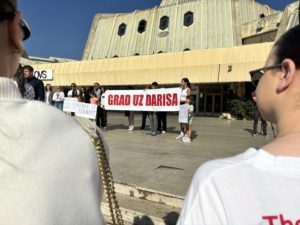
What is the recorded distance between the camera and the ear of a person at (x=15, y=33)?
905 millimetres

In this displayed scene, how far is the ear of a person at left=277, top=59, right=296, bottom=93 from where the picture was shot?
108 centimetres

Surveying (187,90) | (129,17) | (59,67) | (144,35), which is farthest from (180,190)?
(129,17)

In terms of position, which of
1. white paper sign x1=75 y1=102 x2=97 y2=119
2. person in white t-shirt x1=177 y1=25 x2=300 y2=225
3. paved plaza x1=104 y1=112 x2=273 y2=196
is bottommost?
paved plaza x1=104 y1=112 x2=273 y2=196

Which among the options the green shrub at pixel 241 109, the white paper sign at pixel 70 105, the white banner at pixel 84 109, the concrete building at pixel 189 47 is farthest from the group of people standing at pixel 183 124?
the green shrub at pixel 241 109

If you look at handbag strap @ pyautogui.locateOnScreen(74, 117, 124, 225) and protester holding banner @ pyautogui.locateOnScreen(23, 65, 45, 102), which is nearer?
handbag strap @ pyautogui.locateOnScreen(74, 117, 124, 225)

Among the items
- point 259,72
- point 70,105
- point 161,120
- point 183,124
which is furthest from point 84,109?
point 259,72

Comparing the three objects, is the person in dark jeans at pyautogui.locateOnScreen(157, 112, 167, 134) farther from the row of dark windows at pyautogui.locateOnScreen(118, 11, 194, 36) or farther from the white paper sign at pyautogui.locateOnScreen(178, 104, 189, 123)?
the row of dark windows at pyautogui.locateOnScreen(118, 11, 194, 36)

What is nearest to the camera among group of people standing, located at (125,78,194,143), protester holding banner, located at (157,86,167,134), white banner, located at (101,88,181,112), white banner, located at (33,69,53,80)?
group of people standing, located at (125,78,194,143)

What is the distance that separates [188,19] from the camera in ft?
107

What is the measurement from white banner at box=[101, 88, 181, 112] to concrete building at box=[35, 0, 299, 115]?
32.4 ft

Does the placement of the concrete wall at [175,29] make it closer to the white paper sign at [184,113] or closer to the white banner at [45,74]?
the white banner at [45,74]

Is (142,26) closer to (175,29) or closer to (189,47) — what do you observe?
(175,29)

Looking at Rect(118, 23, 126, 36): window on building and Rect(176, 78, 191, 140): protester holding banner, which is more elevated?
Rect(118, 23, 126, 36): window on building

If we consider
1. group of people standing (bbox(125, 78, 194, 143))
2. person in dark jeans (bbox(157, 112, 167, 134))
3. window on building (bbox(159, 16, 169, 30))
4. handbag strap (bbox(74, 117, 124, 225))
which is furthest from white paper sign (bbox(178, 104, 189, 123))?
window on building (bbox(159, 16, 169, 30))
